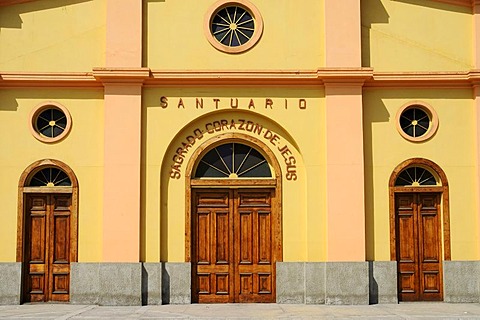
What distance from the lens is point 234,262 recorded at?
50.3 ft

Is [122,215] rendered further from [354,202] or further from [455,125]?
[455,125]

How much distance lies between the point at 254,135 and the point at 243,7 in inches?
115

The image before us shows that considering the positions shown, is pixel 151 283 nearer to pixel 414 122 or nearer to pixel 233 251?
pixel 233 251

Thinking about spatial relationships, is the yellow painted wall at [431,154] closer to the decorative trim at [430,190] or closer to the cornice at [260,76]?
the decorative trim at [430,190]

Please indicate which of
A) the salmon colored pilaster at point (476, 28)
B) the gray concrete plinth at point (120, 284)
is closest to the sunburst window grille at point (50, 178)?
the gray concrete plinth at point (120, 284)

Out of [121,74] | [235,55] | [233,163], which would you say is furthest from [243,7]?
[233,163]

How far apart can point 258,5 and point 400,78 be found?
359 cm

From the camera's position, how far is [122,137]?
1516cm

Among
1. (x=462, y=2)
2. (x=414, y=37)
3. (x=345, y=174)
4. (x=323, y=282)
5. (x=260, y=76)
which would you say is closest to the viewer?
(x=323, y=282)

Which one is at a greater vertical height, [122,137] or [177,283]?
[122,137]

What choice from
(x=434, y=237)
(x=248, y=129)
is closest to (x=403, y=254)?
(x=434, y=237)

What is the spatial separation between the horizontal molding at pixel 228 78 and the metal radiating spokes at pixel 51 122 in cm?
64

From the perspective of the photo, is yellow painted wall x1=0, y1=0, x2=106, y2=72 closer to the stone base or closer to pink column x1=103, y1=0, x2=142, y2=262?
pink column x1=103, y1=0, x2=142, y2=262

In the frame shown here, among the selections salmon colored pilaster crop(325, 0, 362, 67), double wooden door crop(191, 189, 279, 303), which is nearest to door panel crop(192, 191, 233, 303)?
double wooden door crop(191, 189, 279, 303)
